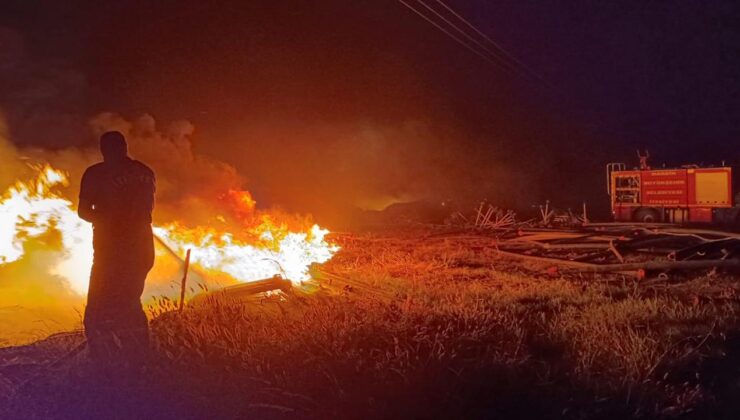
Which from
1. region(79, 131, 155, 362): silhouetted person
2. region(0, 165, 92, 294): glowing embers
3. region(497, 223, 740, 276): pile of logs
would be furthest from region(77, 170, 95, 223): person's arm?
region(497, 223, 740, 276): pile of logs

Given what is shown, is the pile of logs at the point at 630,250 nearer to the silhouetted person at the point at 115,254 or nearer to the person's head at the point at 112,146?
the silhouetted person at the point at 115,254

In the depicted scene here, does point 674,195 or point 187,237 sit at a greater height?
point 674,195

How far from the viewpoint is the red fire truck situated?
23.5 meters

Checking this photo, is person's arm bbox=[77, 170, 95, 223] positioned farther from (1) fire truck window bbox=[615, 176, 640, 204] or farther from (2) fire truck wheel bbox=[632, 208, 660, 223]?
(1) fire truck window bbox=[615, 176, 640, 204]

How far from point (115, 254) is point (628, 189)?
27.4 metres

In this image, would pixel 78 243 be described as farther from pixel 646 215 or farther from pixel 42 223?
pixel 646 215

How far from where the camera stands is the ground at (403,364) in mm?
4113

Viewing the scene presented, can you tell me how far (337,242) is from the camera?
1802 centimetres

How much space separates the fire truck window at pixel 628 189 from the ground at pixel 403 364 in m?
20.6

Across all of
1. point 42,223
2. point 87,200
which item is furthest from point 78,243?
point 87,200

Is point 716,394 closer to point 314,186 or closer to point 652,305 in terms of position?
point 652,305

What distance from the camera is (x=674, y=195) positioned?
24953mm

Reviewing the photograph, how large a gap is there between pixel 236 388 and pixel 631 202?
2716 centimetres

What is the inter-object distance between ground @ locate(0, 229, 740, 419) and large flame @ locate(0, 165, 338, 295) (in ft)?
6.55
